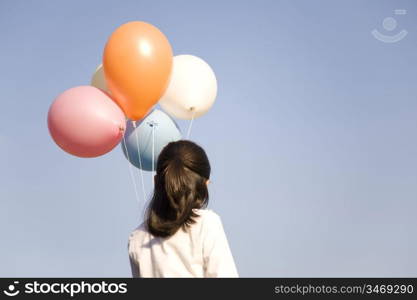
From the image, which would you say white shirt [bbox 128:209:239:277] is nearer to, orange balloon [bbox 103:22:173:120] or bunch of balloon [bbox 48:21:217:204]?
bunch of balloon [bbox 48:21:217:204]

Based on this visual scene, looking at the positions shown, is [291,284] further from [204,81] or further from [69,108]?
[204,81]

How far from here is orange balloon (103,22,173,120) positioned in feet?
18.2

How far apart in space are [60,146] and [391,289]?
149 inches

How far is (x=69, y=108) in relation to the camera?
555cm

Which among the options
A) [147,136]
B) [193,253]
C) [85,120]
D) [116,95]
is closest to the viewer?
A: [193,253]

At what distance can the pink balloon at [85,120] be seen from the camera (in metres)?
5.50

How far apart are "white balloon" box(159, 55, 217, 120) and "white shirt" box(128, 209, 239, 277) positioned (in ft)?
12.1

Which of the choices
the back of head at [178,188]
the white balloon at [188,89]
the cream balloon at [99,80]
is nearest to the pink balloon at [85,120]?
the cream balloon at [99,80]

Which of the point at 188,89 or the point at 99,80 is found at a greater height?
the point at 99,80

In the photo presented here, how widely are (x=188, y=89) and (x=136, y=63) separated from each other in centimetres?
94

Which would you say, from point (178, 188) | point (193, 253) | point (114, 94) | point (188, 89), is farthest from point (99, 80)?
point (193, 253)

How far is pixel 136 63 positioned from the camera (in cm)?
554

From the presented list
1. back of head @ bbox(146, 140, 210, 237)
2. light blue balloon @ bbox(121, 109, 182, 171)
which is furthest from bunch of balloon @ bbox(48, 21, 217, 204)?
back of head @ bbox(146, 140, 210, 237)

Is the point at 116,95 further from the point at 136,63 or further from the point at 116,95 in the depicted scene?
the point at 136,63
